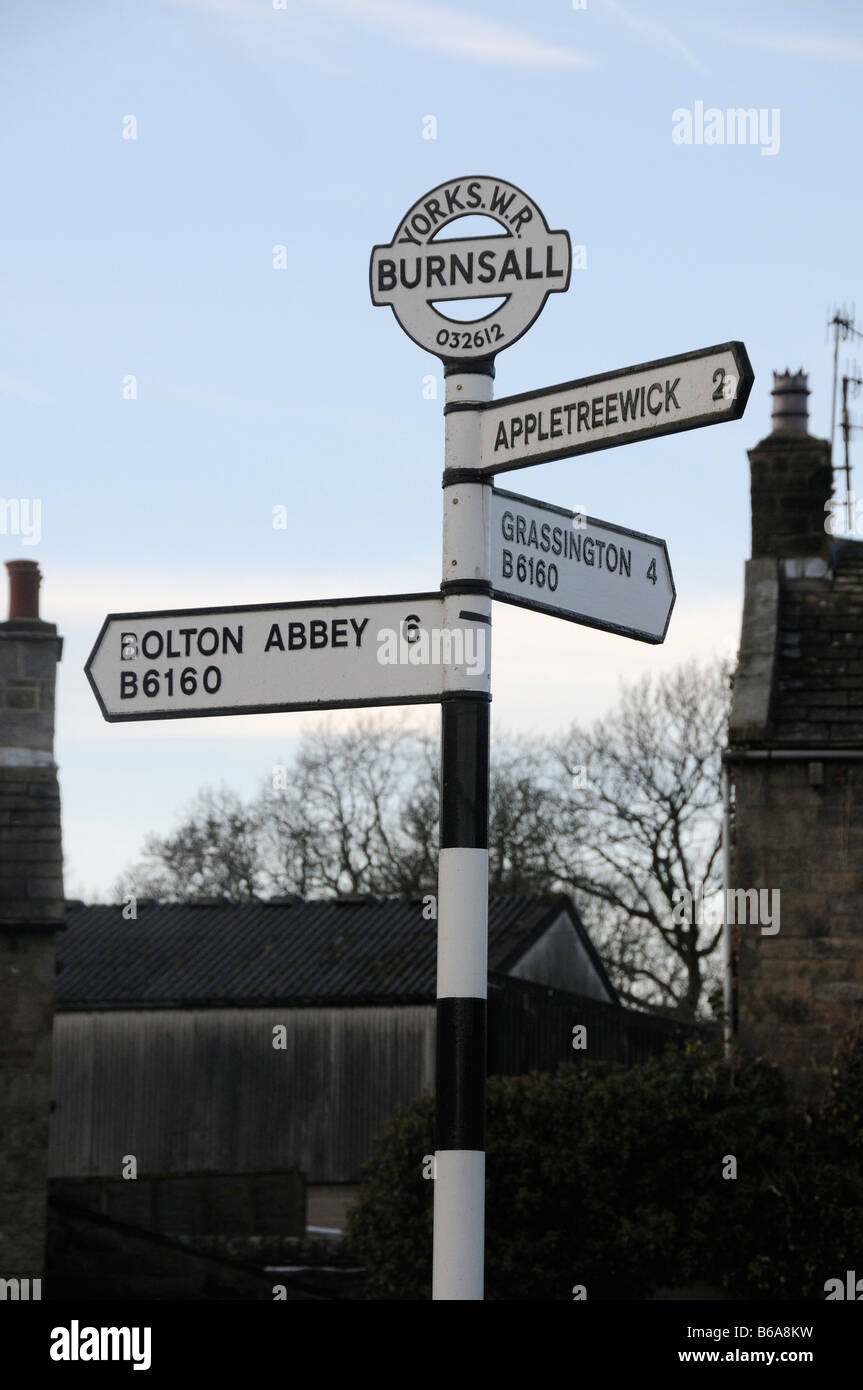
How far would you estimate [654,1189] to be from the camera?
14555mm

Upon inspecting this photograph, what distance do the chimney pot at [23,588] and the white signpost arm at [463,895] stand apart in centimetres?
1359

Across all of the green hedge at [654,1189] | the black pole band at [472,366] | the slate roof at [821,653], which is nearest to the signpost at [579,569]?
the black pole band at [472,366]

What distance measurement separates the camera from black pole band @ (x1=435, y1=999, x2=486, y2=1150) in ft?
16.8

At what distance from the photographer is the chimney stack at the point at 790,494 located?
687 inches

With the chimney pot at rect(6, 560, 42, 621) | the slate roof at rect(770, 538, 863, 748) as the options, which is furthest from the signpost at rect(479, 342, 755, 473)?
the chimney pot at rect(6, 560, 42, 621)

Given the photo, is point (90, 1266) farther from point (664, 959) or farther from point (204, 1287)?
point (664, 959)

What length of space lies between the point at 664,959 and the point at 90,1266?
2640 centimetres

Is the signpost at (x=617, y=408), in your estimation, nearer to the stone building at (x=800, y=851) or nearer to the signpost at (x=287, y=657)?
the signpost at (x=287, y=657)

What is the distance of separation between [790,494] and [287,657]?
12.8 m

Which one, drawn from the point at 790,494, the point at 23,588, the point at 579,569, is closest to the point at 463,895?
the point at 579,569

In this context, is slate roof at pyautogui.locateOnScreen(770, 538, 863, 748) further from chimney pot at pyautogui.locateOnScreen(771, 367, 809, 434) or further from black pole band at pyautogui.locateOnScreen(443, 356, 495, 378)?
black pole band at pyautogui.locateOnScreen(443, 356, 495, 378)

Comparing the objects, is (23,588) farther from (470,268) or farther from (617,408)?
(617,408)

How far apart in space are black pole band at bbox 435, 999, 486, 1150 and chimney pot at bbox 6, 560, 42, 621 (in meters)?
14.0
